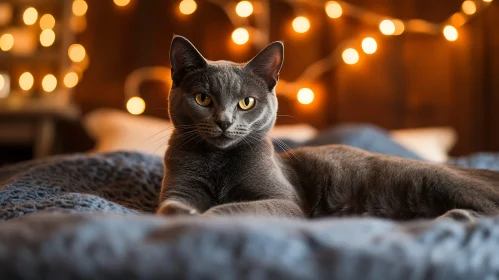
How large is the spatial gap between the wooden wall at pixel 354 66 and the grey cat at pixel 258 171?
5.05ft

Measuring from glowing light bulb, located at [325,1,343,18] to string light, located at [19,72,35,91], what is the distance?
76.5 inches

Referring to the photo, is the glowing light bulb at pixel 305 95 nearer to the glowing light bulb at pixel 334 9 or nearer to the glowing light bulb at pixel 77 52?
the glowing light bulb at pixel 334 9

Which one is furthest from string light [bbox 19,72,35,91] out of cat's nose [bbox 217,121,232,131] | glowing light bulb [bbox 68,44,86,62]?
cat's nose [bbox 217,121,232,131]

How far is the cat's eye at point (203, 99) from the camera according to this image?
1.08 metres

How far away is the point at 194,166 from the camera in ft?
3.51

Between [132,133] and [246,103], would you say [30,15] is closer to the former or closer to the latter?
[132,133]

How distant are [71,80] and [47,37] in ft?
1.10

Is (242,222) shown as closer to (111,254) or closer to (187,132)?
(111,254)

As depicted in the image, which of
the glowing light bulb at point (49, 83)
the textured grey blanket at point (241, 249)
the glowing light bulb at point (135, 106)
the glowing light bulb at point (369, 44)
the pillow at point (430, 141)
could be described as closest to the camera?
the textured grey blanket at point (241, 249)

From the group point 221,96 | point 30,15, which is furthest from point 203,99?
point 30,15

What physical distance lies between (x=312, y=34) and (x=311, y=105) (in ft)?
1.43

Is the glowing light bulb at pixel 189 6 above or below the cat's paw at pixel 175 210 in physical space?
above

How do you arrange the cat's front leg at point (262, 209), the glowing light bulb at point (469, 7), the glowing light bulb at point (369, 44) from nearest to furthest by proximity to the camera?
1. the cat's front leg at point (262, 209)
2. the glowing light bulb at point (469, 7)
3. the glowing light bulb at point (369, 44)

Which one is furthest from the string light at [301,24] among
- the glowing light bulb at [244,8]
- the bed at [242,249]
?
the bed at [242,249]
